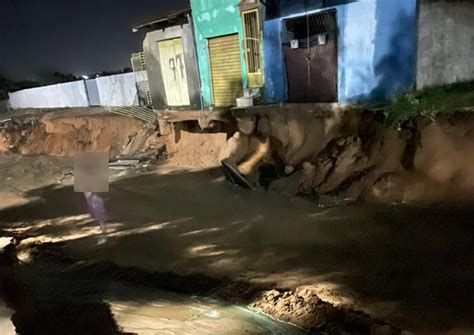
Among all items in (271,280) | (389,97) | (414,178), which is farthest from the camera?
(389,97)

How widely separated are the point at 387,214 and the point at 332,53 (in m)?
5.65

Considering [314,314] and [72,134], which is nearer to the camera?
[314,314]

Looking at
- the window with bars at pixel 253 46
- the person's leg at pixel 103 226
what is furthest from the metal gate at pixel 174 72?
the person's leg at pixel 103 226

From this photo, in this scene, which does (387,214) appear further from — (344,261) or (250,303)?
(250,303)

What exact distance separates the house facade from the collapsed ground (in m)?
2.70

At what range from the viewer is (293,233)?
29.1 feet

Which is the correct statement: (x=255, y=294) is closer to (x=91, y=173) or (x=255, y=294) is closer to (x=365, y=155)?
(x=91, y=173)

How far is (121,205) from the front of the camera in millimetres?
12148

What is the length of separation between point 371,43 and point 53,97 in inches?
834

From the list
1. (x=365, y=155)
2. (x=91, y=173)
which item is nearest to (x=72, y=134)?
(x=91, y=173)

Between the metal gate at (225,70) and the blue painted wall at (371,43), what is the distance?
8.63 feet

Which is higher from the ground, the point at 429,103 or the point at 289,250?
the point at 429,103

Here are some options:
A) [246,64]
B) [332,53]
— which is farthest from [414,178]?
[246,64]

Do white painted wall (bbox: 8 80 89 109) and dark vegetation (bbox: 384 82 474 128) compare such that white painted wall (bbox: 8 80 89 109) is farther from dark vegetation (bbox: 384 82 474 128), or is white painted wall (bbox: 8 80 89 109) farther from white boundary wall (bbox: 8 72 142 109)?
dark vegetation (bbox: 384 82 474 128)
